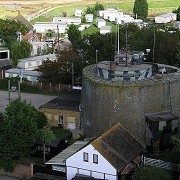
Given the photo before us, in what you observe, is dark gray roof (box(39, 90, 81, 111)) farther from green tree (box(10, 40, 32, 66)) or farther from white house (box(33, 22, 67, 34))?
white house (box(33, 22, 67, 34))

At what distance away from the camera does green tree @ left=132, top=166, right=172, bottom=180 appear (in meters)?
21.7

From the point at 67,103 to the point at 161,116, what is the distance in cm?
809

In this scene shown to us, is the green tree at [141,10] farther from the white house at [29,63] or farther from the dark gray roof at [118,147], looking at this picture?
the dark gray roof at [118,147]

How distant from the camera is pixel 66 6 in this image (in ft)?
414

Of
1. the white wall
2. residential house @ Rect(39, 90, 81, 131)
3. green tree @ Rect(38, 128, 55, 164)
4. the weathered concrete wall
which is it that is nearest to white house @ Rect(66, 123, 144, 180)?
the white wall

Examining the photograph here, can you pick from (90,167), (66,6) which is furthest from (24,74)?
(66,6)

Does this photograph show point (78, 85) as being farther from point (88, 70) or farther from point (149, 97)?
point (149, 97)

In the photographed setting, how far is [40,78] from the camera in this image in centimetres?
4347

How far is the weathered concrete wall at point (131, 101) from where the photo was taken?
2755 cm

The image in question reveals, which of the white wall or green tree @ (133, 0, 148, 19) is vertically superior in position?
green tree @ (133, 0, 148, 19)

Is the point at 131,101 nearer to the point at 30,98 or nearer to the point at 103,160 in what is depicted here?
the point at 103,160

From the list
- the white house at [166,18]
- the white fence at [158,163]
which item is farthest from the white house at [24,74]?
the white house at [166,18]

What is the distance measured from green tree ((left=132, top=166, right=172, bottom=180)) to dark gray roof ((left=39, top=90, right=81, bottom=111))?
1033 centimetres

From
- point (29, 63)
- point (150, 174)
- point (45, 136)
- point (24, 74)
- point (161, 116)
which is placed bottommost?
point (150, 174)
